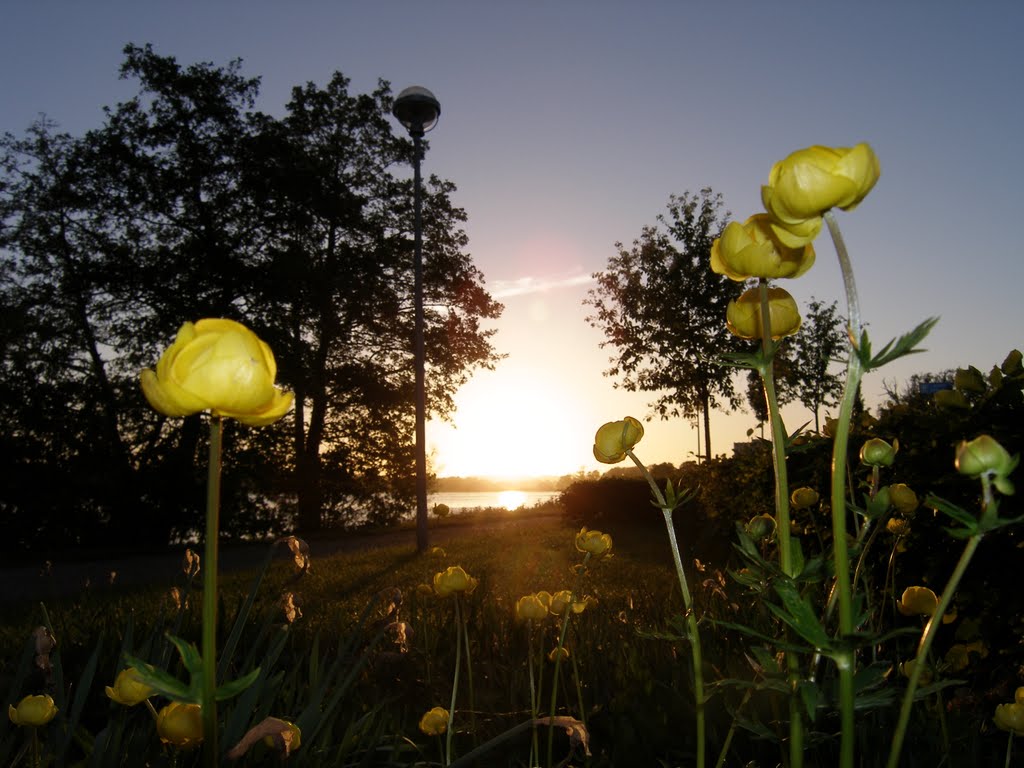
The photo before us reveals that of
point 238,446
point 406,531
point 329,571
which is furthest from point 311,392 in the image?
point 329,571

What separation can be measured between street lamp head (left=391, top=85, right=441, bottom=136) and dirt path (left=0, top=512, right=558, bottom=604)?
5.97 meters

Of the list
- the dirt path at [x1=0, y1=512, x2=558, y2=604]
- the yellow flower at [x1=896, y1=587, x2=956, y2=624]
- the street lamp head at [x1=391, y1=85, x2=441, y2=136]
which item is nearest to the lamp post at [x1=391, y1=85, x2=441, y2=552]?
the street lamp head at [x1=391, y1=85, x2=441, y2=136]

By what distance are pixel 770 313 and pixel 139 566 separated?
10.2 metres

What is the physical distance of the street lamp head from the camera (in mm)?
9884

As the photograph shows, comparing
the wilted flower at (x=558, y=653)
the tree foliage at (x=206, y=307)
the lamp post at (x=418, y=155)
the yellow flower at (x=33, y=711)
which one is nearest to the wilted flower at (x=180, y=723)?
the yellow flower at (x=33, y=711)

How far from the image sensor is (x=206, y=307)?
14656mm

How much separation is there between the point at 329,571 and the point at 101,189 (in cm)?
1157

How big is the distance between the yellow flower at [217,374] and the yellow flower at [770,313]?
0.68m

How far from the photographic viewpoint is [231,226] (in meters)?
15.3

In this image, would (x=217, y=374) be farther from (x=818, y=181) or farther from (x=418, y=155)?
(x=418, y=155)

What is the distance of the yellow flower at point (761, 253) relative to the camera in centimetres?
94

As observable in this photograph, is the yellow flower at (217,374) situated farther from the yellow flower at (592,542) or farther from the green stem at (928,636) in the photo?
the yellow flower at (592,542)

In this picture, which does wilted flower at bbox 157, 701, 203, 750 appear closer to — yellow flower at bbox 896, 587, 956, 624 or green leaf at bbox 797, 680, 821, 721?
green leaf at bbox 797, 680, 821, 721

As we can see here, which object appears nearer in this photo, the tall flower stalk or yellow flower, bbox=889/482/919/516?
the tall flower stalk
